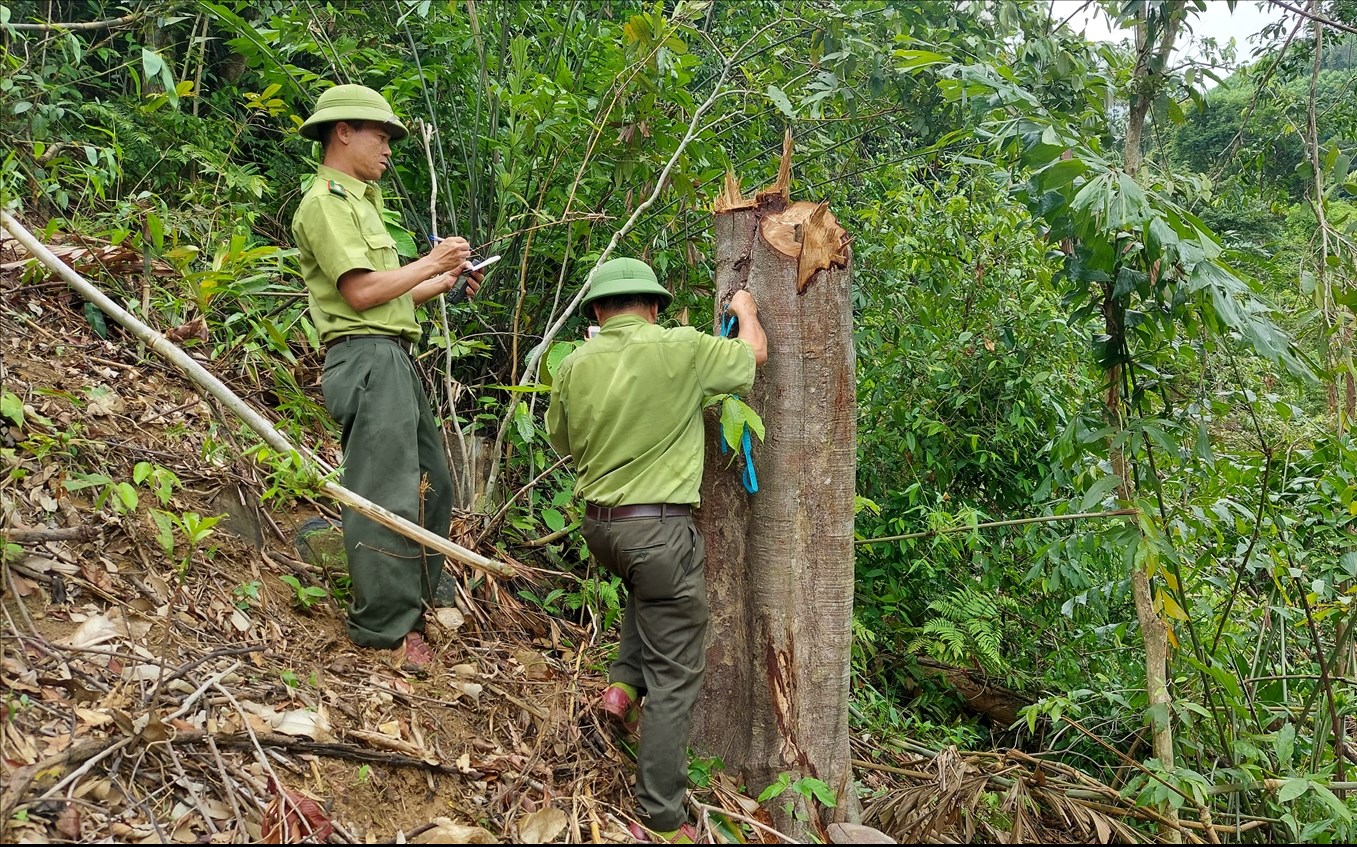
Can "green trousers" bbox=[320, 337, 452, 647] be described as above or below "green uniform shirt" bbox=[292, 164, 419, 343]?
below

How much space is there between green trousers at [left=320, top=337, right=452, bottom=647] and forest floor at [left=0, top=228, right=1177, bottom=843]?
19 cm

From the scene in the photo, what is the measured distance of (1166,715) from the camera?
3.88 metres

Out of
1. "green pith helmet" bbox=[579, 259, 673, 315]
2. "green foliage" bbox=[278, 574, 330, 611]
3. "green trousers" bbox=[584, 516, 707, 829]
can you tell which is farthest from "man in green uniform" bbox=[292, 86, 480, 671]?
"green trousers" bbox=[584, 516, 707, 829]

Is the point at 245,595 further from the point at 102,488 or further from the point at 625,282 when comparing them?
the point at 625,282

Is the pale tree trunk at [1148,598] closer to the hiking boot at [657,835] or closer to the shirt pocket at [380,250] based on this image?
the hiking boot at [657,835]

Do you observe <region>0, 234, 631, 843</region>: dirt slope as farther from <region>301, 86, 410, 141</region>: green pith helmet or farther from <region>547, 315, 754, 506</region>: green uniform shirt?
<region>301, 86, 410, 141</region>: green pith helmet

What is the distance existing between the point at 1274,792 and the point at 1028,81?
3144 mm

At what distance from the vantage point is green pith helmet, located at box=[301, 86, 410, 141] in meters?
3.88

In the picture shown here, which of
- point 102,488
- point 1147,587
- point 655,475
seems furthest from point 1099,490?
point 102,488

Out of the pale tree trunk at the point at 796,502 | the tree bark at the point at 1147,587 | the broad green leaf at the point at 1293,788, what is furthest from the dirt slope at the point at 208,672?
the broad green leaf at the point at 1293,788

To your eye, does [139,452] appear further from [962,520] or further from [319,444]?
[962,520]

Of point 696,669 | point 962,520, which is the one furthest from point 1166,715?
point 696,669

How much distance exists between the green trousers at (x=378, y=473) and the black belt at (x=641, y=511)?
809 mm

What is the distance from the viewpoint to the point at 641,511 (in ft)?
Answer: 11.8
